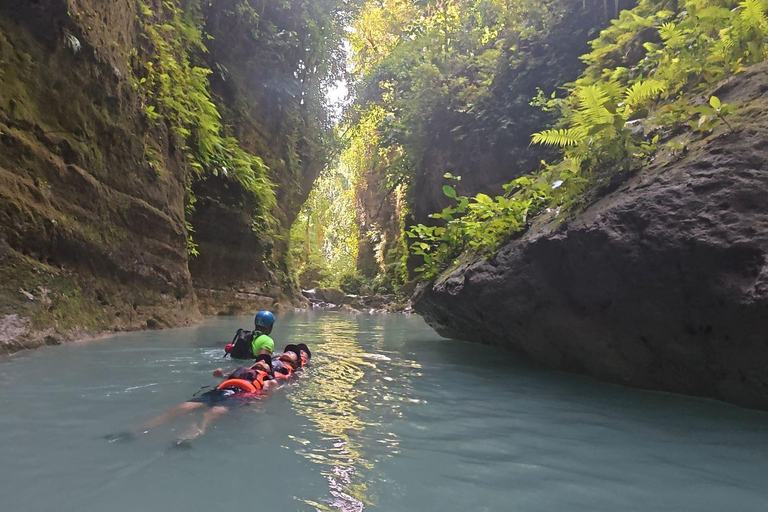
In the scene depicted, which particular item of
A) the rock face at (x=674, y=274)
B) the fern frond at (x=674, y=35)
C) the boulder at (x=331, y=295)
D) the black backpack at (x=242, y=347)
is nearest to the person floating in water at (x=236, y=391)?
the black backpack at (x=242, y=347)

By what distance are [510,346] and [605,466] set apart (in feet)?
10.7

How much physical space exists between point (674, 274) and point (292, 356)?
354 cm

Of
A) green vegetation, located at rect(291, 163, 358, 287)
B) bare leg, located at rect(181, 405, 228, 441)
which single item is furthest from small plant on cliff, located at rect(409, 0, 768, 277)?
green vegetation, located at rect(291, 163, 358, 287)

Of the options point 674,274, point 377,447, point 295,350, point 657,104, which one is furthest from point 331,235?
point 377,447

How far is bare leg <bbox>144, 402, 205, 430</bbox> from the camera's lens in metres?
2.74

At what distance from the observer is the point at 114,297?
22.1ft

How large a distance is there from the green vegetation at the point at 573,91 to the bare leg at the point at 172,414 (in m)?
3.41

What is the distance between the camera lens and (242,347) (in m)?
5.30

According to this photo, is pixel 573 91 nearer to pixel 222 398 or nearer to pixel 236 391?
pixel 236 391

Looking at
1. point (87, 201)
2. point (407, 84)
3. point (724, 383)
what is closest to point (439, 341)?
point (724, 383)

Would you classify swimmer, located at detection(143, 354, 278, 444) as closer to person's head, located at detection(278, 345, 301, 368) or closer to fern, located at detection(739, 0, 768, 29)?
person's head, located at detection(278, 345, 301, 368)

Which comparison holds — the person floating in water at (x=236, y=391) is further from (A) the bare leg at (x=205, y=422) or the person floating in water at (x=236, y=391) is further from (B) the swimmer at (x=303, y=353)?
(B) the swimmer at (x=303, y=353)

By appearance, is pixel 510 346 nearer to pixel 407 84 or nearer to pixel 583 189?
pixel 583 189

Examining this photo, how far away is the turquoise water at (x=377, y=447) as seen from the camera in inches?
73.3
